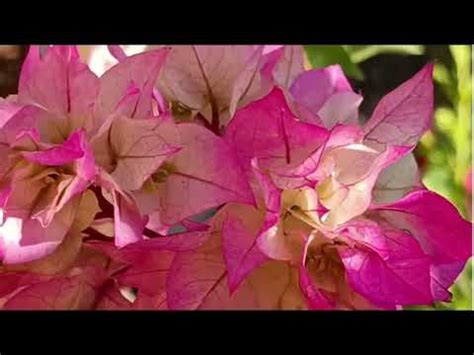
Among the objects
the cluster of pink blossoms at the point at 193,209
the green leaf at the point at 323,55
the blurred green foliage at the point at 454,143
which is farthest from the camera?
the blurred green foliage at the point at 454,143

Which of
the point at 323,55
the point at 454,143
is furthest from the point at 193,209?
the point at 454,143

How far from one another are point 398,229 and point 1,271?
0.38ft

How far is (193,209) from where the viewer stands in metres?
0.29

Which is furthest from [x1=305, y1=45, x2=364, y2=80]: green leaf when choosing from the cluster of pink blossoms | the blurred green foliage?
the blurred green foliage

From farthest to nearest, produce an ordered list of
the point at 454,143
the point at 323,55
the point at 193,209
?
the point at 454,143 → the point at 323,55 → the point at 193,209

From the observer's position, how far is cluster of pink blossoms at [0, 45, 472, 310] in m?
0.28

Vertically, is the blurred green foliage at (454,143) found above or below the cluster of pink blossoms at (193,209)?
below

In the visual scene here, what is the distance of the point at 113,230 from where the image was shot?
296 millimetres

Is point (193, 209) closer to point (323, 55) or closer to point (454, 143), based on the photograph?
point (323, 55)

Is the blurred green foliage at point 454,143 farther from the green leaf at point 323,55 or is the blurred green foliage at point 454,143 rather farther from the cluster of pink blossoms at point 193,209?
the cluster of pink blossoms at point 193,209

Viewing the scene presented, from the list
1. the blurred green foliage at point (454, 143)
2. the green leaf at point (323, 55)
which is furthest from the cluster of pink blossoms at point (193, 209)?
the blurred green foliage at point (454, 143)

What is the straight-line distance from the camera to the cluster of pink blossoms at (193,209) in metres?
0.28
